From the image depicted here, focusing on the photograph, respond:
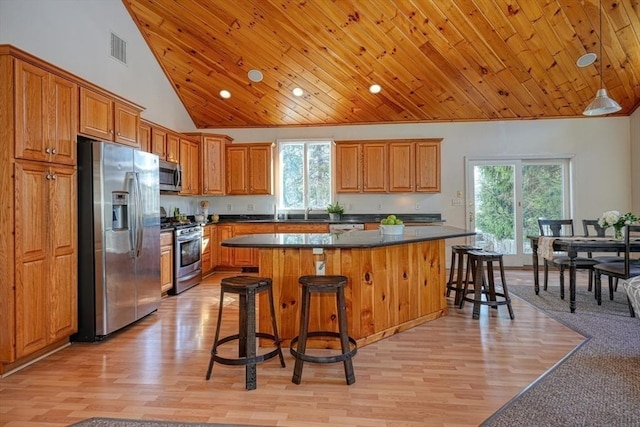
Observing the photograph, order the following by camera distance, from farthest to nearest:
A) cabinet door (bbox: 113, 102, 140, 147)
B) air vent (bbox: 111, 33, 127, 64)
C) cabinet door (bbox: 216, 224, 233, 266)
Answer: cabinet door (bbox: 216, 224, 233, 266) → air vent (bbox: 111, 33, 127, 64) → cabinet door (bbox: 113, 102, 140, 147)

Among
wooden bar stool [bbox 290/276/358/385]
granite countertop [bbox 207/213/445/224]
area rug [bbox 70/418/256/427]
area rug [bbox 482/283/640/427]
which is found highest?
granite countertop [bbox 207/213/445/224]

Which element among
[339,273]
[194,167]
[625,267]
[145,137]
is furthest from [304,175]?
[625,267]

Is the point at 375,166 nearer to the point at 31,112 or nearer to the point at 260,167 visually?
the point at 260,167

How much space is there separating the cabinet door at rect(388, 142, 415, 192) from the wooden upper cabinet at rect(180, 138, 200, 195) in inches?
128

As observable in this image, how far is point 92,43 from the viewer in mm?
4301

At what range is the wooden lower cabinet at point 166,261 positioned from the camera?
4.58 metres

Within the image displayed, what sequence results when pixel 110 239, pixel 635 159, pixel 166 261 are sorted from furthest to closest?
1. pixel 635 159
2. pixel 166 261
3. pixel 110 239

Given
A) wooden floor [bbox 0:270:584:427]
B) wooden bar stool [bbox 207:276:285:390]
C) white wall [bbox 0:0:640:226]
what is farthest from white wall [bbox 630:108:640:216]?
wooden bar stool [bbox 207:276:285:390]

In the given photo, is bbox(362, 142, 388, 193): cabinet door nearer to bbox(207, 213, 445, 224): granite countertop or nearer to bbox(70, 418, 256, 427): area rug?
bbox(207, 213, 445, 224): granite countertop

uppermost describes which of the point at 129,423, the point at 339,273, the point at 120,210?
the point at 120,210

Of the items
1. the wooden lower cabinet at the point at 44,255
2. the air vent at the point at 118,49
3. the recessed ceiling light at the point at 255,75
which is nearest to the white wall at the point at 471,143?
the air vent at the point at 118,49

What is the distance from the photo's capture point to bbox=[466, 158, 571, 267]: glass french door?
649 centimetres

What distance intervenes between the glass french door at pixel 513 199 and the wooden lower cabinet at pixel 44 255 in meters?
5.89

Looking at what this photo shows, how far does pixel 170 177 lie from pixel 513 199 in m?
5.68
